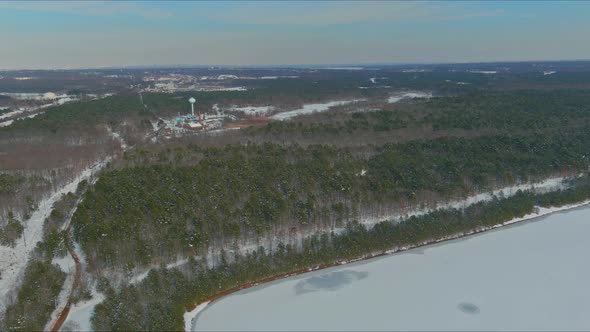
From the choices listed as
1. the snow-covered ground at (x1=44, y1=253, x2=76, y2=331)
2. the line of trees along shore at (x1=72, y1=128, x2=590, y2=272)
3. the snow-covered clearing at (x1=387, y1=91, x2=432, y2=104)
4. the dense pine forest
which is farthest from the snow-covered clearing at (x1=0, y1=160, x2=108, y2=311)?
the snow-covered clearing at (x1=387, y1=91, x2=432, y2=104)

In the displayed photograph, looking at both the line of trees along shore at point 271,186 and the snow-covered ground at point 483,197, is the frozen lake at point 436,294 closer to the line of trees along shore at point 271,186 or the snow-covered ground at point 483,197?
the snow-covered ground at point 483,197

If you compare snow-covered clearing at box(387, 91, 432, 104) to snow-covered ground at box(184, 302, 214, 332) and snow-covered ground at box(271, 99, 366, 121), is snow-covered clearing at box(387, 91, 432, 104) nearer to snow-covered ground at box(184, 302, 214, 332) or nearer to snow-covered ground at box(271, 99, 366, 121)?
snow-covered ground at box(271, 99, 366, 121)

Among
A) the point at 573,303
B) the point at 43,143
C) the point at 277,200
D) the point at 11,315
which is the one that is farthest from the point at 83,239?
the point at 43,143

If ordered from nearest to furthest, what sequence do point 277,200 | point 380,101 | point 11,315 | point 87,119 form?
point 11,315
point 277,200
point 87,119
point 380,101

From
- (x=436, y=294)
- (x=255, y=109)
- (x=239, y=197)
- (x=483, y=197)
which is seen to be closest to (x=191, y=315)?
(x=239, y=197)

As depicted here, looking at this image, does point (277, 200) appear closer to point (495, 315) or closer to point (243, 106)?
point (495, 315)

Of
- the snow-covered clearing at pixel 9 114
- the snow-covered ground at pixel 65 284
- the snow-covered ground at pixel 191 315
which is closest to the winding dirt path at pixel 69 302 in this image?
the snow-covered ground at pixel 65 284
